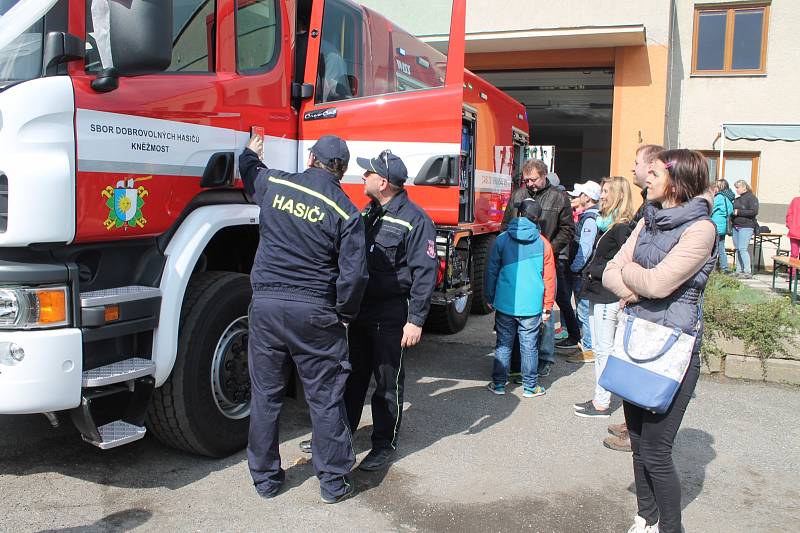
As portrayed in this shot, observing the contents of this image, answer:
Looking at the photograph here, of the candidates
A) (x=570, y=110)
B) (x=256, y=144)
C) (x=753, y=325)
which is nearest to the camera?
(x=256, y=144)

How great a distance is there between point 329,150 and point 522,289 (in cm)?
229

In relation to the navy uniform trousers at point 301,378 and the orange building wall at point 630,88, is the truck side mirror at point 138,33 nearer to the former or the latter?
the navy uniform trousers at point 301,378

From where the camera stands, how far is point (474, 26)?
13.5m

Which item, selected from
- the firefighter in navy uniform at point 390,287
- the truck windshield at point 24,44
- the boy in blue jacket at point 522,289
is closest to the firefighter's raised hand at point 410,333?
the firefighter in navy uniform at point 390,287

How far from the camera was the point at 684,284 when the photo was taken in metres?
2.94

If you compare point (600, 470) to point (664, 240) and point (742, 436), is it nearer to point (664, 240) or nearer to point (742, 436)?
point (742, 436)

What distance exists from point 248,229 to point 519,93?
13.8 meters

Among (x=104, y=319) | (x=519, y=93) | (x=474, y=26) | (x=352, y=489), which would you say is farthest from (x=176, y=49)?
(x=519, y=93)

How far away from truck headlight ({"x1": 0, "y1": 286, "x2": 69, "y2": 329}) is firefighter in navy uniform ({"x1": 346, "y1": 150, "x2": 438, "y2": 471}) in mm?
1606

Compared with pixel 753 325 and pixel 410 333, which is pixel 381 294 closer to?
pixel 410 333

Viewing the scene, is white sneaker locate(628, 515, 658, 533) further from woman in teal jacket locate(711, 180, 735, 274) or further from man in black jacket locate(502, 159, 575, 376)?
woman in teal jacket locate(711, 180, 735, 274)

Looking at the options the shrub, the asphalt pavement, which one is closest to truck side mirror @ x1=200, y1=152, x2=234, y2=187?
the asphalt pavement

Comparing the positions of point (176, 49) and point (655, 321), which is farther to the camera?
point (176, 49)

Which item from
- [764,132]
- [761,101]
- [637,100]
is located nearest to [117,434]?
[764,132]
